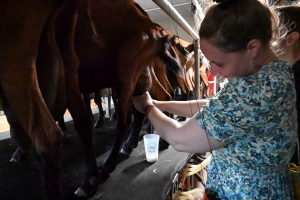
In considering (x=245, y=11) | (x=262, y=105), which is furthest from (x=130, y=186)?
(x=245, y=11)

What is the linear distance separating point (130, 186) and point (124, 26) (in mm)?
688

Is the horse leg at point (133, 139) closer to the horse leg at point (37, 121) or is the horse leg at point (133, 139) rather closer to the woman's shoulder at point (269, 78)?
the horse leg at point (37, 121)

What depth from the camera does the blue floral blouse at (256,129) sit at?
0.52 meters

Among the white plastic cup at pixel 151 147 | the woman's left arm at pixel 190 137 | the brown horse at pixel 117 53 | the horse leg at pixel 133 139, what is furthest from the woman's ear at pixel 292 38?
the horse leg at pixel 133 139

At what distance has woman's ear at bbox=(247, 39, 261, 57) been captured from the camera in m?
0.53

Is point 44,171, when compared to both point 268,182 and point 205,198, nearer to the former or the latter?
point 205,198

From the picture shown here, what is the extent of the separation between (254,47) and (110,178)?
77 cm

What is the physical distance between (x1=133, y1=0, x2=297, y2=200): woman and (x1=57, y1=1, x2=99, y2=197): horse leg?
1.24ft

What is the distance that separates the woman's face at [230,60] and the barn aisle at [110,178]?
1.74ft

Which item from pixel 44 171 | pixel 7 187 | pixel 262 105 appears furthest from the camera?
pixel 7 187

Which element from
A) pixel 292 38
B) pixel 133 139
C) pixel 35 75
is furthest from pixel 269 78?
pixel 133 139

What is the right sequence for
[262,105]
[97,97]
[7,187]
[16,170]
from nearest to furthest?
[262,105], [7,187], [16,170], [97,97]

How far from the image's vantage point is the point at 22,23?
0.53 meters

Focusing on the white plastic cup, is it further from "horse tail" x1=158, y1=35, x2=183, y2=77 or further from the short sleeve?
the short sleeve
